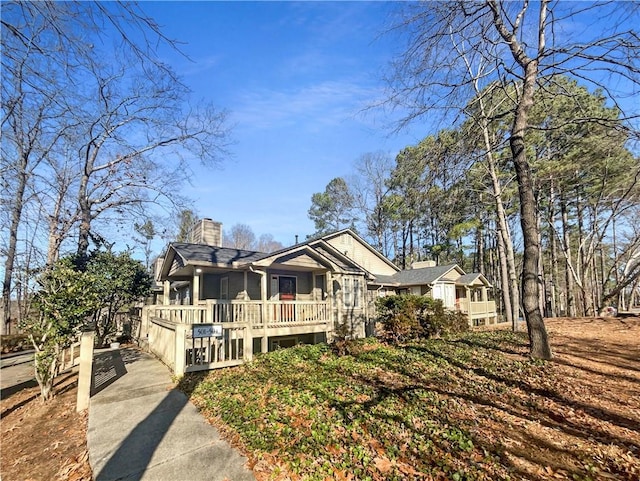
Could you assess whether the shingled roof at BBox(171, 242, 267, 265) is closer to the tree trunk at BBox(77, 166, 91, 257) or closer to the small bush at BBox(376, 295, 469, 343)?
the tree trunk at BBox(77, 166, 91, 257)

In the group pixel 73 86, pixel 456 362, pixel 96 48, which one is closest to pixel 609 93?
pixel 456 362

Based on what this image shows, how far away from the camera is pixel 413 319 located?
1061cm

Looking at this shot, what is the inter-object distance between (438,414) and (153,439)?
4143 mm

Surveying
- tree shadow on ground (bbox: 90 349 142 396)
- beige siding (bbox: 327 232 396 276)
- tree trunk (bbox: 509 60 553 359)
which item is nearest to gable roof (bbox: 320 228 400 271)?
beige siding (bbox: 327 232 396 276)

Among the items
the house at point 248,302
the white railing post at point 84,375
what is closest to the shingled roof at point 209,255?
the house at point 248,302

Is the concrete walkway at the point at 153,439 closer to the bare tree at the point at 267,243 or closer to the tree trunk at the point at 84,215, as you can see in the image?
the tree trunk at the point at 84,215

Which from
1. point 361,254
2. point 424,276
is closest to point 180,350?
point 424,276

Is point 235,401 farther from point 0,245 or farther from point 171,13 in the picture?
point 0,245

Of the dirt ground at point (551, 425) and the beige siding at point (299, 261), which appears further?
the beige siding at point (299, 261)

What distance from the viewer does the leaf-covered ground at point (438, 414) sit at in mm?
3527

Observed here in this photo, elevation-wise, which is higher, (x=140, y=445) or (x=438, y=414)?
(x=438, y=414)

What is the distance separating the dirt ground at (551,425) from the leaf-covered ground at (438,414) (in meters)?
0.02

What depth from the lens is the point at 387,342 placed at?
10.5 metres

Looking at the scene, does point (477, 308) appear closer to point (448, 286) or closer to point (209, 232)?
point (448, 286)
